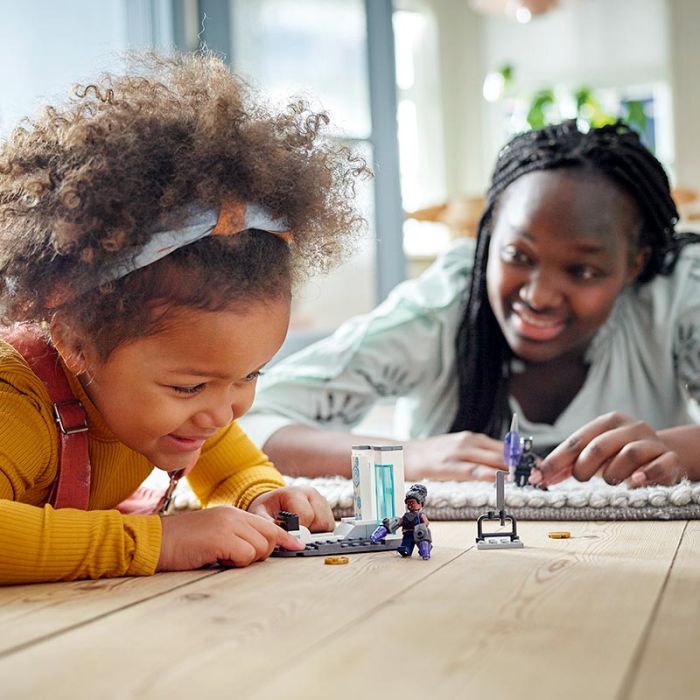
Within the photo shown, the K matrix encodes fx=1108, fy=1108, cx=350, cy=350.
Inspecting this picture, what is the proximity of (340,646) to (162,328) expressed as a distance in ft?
1.55

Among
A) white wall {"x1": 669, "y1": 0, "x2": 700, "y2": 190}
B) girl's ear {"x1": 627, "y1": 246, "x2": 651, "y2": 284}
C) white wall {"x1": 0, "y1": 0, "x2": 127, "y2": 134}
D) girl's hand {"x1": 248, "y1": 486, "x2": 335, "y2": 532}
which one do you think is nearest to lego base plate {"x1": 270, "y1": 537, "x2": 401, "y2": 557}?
girl's hand {"x1": 248, "y1": 486, "x2": 335, "y2": 532}

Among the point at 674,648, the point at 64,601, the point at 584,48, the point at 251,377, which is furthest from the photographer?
the point at 584,48

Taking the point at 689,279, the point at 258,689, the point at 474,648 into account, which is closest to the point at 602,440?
the point at 689,279

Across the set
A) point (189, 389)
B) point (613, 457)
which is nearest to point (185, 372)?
point (189, 389)

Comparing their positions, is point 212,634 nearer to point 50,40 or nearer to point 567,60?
point 50,40

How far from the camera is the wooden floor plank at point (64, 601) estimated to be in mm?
789

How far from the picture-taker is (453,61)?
19.2 feet

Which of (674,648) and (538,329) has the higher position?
(538,329)

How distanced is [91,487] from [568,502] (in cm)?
56

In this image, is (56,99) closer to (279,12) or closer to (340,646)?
(340,646)

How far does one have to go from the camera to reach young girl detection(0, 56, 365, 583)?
3.37 ft

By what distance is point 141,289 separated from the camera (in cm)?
108

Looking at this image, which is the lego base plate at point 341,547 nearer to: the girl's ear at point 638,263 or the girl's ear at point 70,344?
the girl's ear at point 70,344

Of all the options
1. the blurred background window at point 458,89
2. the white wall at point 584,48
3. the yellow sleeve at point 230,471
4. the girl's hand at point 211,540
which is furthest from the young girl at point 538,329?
the white wall at point 584,48
